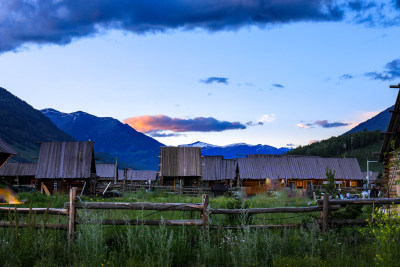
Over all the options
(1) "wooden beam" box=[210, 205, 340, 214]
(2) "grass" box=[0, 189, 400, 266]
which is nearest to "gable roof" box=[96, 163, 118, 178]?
(2) "grass" box=[0, 189, 400, 266]

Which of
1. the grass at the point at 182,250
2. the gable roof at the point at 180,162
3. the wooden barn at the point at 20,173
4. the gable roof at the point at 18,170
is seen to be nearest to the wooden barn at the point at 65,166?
the gable roof at the point at 180,162

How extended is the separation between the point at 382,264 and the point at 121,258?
16.0 feet

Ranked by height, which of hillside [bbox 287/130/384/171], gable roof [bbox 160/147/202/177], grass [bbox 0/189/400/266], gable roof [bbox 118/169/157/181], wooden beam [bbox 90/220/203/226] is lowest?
grass [bbox 0/189/400/266]

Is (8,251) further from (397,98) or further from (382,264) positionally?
(397,98)

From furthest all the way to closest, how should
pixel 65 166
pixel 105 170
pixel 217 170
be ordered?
1. pixel 105 170
2. pixel 217 170
3. pixel 65 166

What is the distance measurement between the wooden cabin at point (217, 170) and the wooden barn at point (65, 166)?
22.1m

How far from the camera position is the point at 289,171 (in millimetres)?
49594

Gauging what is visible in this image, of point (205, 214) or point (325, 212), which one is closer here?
point (205, 214)

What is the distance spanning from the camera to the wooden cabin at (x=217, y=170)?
181 ft

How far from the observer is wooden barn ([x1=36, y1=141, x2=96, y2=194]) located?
116 ft

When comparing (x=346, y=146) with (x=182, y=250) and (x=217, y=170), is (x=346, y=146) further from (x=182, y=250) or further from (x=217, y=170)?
(x=182, y=250)

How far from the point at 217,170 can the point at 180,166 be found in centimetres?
1228

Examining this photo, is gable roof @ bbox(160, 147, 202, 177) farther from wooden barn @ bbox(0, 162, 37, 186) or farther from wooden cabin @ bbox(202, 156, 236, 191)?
wooden barn @ bbox(0, 162, 37, 186)

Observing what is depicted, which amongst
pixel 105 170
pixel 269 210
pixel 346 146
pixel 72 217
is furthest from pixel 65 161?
pixel 346 146
